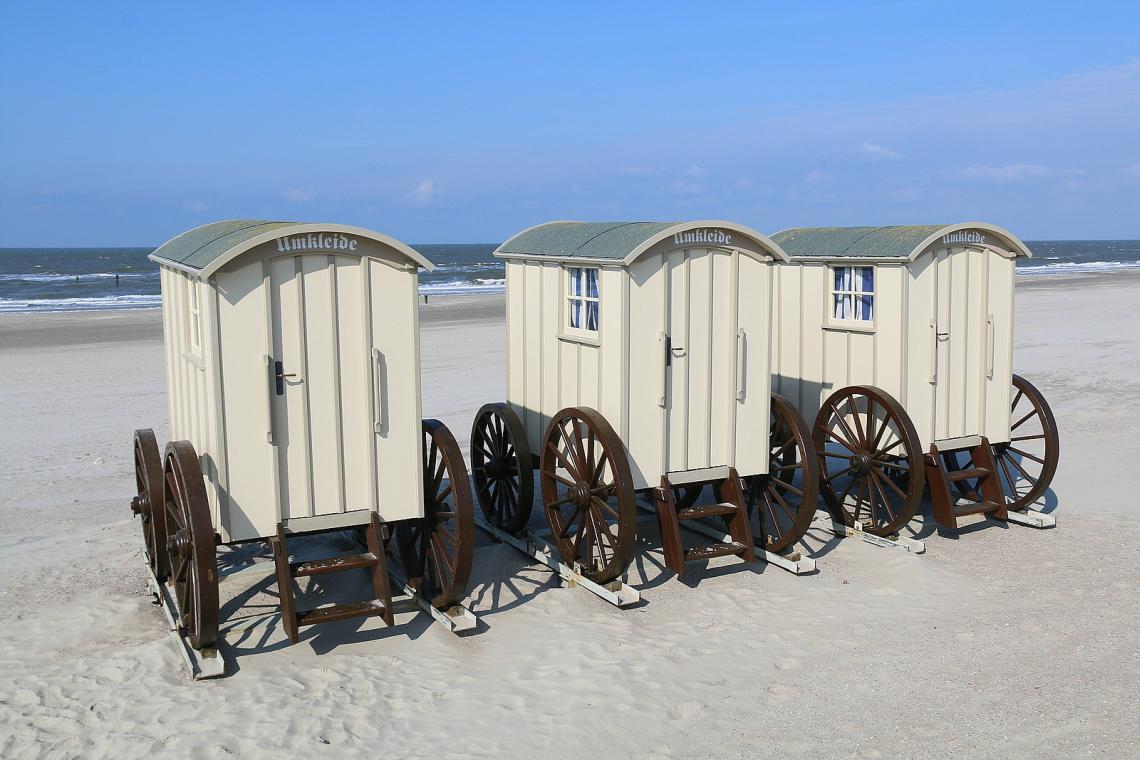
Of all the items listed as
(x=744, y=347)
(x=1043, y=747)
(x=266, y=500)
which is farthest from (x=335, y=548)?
(x=1043, y=747)

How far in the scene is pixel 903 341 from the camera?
33.9 ft

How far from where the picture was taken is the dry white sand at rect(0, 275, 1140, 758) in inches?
250

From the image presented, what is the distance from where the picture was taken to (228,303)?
7.34m

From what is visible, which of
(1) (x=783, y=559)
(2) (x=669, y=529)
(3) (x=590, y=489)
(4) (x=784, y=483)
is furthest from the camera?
(4) (x=784, y=483)

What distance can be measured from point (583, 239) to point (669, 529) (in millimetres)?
2687

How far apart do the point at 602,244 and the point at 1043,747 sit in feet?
16.7

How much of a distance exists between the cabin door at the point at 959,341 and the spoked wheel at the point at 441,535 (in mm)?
4992

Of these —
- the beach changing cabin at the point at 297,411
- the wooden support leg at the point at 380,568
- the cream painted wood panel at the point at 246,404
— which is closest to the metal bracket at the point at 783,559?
the beach changing cabin at the point at 297,411

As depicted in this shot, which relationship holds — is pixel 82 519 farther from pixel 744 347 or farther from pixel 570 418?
pixel 744 347

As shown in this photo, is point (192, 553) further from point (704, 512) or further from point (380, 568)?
point (704, 512)

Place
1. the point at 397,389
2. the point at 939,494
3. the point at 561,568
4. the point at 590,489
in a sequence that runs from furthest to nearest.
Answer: the point at 939,494 → the point at 561,568 → the point at 590,489 → the point at 397,389

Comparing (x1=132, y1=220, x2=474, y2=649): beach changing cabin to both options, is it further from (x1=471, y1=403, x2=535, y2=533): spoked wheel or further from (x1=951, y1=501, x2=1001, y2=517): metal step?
(x1=951, y1=501, x2=1001, y2=517): metal step

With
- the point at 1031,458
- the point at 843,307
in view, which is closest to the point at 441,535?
the point at 843,307

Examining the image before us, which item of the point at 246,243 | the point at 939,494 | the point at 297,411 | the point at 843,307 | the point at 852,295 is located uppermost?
the point at 246,243
